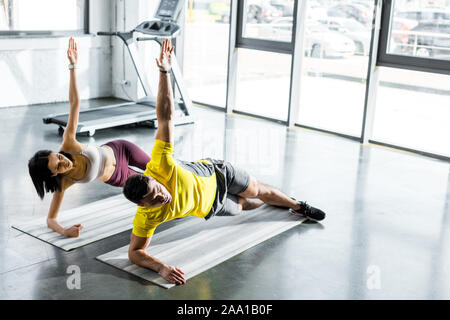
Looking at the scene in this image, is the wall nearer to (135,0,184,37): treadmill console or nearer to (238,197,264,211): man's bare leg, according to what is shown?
(135,0,184,37): treadmill console

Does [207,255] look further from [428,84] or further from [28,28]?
[28,28]

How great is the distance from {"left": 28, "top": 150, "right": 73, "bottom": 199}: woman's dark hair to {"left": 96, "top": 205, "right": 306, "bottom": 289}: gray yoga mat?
21.0 inches

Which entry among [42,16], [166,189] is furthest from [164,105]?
[42,16]

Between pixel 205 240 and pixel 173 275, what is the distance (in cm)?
62

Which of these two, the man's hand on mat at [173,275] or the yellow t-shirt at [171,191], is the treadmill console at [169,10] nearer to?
the yellow t-shirt at [171,191]

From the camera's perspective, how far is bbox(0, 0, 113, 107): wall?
7.39 metres

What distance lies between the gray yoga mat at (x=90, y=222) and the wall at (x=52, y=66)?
3897 millimetres

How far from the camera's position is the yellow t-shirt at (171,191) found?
9.85 feet

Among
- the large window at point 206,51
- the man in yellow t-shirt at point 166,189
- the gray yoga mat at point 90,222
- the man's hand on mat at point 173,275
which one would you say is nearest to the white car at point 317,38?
the large window at point 206,51

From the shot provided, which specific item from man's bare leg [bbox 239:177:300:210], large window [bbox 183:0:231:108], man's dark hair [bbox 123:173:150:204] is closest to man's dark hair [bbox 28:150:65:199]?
man's dark hair [bbox 123:173:150:204]

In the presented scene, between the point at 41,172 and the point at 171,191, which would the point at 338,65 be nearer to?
the point at 171,191
